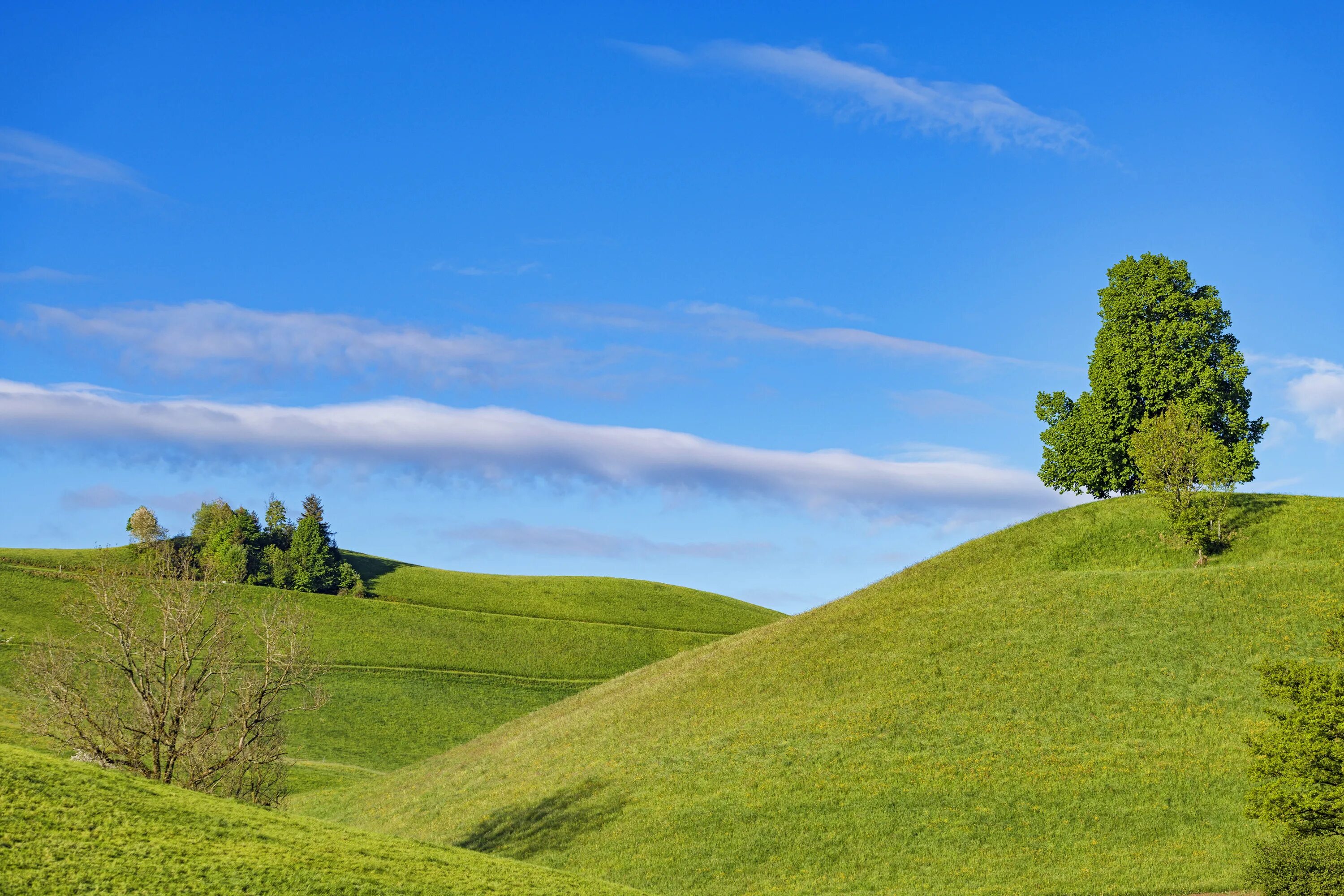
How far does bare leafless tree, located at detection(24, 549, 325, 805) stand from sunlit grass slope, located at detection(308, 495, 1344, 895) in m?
12.0

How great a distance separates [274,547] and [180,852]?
9742 cm

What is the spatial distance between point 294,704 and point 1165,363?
68.9 metres

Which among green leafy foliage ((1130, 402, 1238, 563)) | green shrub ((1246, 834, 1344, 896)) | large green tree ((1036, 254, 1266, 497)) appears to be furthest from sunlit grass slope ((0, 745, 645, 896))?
large green tree ((1036, 254, 1266, 497))

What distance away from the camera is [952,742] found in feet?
136

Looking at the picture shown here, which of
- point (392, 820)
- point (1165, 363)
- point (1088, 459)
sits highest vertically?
point (1165, 363)

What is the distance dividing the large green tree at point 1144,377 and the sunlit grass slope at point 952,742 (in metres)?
4.36

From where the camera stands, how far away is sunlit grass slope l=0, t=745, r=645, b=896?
1859cm

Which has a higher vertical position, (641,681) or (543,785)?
(641,681)

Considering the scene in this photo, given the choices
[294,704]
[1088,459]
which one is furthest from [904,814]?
[294,704]

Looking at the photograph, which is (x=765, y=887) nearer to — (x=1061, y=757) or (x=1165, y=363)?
(x=1061, y=757)

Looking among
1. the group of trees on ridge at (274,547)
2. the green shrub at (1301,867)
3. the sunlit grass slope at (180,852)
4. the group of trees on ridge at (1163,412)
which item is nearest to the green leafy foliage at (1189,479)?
the group of trees on ridge at (1163,412)

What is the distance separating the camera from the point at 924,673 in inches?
1901

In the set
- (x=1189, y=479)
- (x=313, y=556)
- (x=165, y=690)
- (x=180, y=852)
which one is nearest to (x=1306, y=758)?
(x=180, y=852)

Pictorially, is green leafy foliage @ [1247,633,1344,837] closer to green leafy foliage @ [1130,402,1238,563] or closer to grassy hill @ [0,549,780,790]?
green leafy foliage @ [1130,402,1238,563]
